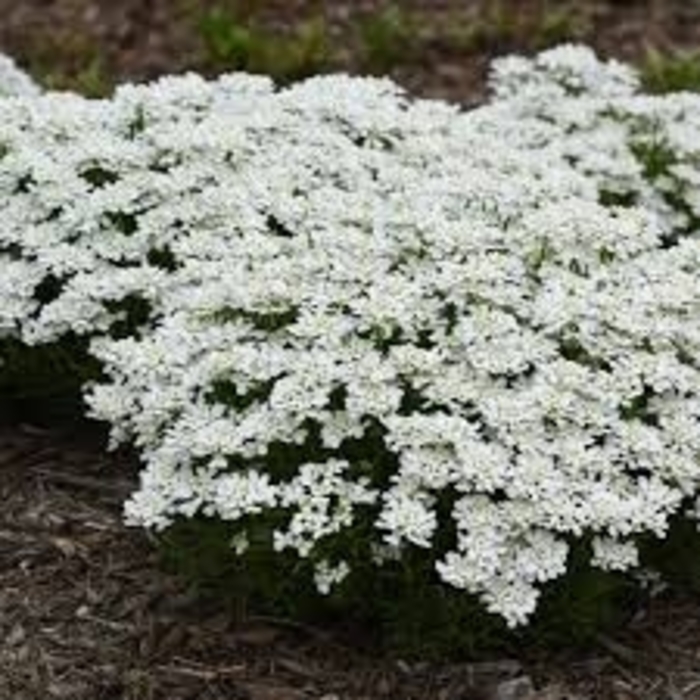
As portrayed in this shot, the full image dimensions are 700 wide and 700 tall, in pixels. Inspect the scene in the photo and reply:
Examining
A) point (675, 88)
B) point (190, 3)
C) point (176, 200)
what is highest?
point (190, 3)

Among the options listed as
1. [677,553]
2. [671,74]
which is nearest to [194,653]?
[677,553]

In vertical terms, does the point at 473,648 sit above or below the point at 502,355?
below

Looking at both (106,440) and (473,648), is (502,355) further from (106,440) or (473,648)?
(106,440)

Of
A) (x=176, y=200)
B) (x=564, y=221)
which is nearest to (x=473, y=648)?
(x=564, y=221)

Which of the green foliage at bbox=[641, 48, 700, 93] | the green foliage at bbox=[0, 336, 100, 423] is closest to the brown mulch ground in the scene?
the green foliage at bbox=[0, 336, 100, 423]

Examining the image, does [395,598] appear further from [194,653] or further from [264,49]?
[264,49]

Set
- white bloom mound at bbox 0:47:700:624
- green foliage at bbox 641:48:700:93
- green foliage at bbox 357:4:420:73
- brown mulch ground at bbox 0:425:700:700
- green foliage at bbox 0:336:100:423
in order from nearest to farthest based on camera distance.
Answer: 1. white bloom mound at bbox 0:47:700:624
2. brown mulch ground at bbox 0:425:700:700
3. green foliage at bbox 0:336:100:423
4. green foliage at bbox 641:48:700:93
5. green foliage at bbox 357:4:420:73

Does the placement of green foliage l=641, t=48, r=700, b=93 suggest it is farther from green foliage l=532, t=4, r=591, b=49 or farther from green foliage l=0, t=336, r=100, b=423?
green foliage l=0, t=336, r=100, b=423
